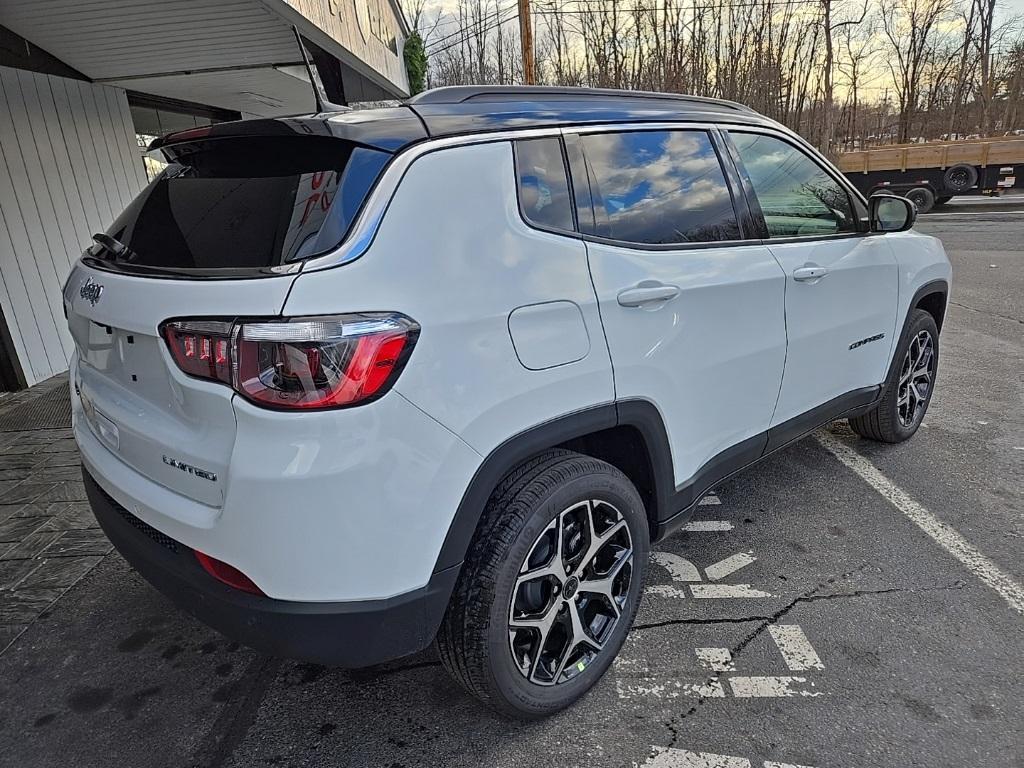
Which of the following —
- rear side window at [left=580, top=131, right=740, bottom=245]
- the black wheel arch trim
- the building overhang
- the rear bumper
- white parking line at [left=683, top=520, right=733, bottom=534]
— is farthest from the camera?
the building overhang

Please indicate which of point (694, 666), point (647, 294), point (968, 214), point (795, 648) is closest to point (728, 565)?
point (795, 648)

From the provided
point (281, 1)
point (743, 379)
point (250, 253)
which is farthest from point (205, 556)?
point (281, 1)

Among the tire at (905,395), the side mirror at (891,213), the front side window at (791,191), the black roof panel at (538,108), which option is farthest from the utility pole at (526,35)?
the black roof panel at (538,108)

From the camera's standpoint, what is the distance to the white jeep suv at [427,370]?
1622mm

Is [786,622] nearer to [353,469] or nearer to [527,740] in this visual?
[527,740]

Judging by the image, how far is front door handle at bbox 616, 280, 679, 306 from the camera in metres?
2.16

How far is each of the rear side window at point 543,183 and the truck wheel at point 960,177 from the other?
20.6 m

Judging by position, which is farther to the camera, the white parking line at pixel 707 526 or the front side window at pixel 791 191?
the white parking line at pixel 707 526

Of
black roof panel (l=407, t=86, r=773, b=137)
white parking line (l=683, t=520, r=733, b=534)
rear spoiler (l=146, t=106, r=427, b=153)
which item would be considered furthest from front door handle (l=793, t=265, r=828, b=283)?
rear spoiler (l=146, t=106, r=427, b=153)

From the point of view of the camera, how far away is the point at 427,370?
168 centimetres

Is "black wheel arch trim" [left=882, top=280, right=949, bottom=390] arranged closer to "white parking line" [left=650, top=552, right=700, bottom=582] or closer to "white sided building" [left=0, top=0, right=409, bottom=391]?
"white parking line" [left=650, top=552, right=700, bottom=582]

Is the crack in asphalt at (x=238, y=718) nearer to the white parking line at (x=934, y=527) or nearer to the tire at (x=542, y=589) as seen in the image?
the tire at (x=542, y=589)

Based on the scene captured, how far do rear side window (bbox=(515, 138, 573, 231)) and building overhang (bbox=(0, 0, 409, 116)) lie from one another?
304 centimetres

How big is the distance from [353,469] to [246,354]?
0.37 meters
